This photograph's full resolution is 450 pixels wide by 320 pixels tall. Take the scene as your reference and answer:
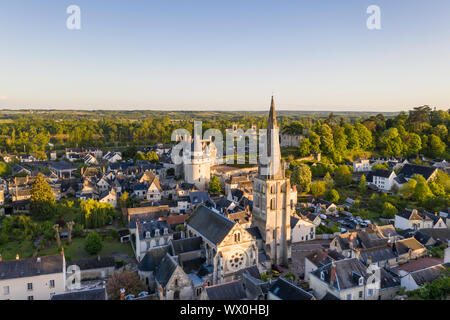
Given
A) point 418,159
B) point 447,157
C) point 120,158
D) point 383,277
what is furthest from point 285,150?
point 383,277

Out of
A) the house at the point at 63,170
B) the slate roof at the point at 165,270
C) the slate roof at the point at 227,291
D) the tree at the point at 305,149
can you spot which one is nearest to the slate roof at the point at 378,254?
the slate roof at the point at 227,291

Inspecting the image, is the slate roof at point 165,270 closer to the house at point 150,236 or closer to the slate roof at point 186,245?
the slate roof at point 186,245

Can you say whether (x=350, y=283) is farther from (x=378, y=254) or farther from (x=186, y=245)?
(x=186, y=245)

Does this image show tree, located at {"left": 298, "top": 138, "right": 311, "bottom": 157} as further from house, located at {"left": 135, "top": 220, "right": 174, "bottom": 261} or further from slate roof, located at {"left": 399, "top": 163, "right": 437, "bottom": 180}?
house, located at {"left": 135, "top": 220, "right": 174, "bottom": 261}
